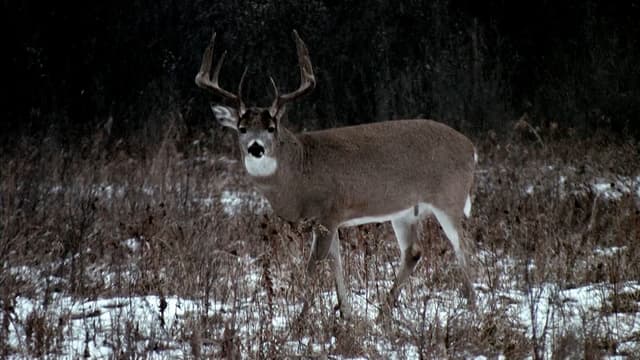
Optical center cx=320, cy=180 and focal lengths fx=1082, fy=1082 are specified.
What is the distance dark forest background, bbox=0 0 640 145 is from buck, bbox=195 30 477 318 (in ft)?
20.7

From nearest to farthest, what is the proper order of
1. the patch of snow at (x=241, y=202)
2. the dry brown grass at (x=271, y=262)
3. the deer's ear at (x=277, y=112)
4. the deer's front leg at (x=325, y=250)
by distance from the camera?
the dry brown grass at (x=271, y=262)
the deer's front leg at (x=325, y=250)
the deer's ear at (x=277, y=112)
the patch of snow at (x=241, y=202)

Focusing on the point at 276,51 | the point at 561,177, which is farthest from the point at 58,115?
the point at 561,177

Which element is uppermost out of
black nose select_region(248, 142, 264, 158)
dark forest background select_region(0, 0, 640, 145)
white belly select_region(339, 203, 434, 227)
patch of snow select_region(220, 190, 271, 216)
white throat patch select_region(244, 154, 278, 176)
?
dark forest background select_region(0, 0, 640, 145)

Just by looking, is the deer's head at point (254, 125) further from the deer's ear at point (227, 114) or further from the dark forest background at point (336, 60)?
the dark forest background at point (336, 60)

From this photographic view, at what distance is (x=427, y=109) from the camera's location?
47.0ft

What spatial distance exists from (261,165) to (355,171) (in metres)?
0.63

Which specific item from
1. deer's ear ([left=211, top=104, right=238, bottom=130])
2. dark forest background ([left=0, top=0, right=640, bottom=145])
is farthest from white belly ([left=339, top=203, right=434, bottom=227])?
dark forest background ([left=0, top=0, right=640, bottom=145])

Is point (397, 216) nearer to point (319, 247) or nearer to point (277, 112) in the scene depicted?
point (319, 247)

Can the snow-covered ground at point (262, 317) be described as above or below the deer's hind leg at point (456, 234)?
below

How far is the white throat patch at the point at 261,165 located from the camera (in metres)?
6.93

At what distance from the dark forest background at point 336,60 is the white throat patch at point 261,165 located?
6.48 metres

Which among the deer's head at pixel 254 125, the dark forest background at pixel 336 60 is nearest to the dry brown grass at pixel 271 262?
the deer's head at pixel 254 125

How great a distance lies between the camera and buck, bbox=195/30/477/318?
274 inches

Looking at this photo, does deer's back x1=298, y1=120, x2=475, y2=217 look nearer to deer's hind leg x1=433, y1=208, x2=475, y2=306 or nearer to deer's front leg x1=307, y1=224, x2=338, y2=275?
deer's hind leg x1=433, y1=208, x2=475, y2=306
